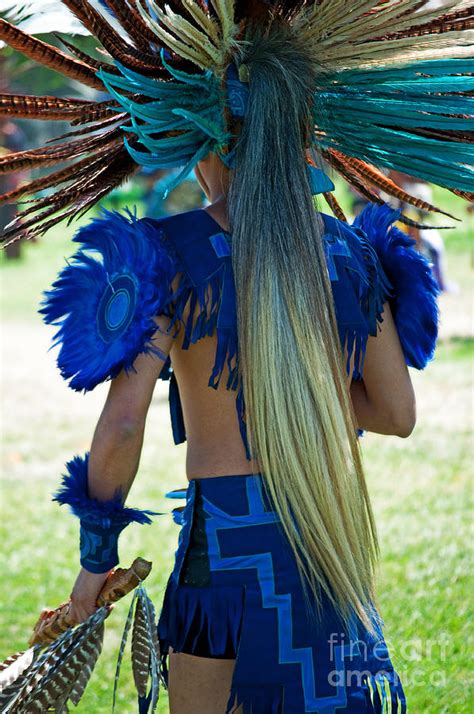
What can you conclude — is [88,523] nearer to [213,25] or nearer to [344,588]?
[344,588]

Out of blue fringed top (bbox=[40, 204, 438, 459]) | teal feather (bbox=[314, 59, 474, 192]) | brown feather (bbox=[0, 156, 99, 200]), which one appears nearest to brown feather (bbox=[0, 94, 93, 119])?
brown feather (bbox=[0, 156, 99, 200])

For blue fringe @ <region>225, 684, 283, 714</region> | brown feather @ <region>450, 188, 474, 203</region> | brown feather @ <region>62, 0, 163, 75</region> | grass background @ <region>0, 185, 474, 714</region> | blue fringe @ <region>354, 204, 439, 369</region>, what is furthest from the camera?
grass background @ <region>0, 185, 474, 714</region>

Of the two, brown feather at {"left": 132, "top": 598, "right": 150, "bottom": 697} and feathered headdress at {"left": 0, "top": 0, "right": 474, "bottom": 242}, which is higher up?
feathered headdress at {"left": 0, "top": 0, "right": 474, "bottom": 242}

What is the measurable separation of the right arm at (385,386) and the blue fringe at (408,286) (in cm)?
4

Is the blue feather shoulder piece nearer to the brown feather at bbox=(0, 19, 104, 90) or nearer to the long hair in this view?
the long hair

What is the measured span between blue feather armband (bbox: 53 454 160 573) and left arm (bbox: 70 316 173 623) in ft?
0.06

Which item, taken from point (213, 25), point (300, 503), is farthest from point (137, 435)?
point (213, 25)

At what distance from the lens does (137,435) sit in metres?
→ 2.03

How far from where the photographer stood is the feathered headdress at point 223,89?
2.13 metres

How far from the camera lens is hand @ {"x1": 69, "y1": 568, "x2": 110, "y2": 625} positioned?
2.09 metres

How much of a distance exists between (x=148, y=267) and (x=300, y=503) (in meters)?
0.54

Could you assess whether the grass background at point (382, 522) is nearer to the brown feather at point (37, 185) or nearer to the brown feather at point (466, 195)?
the brown feather at point (37, 185)

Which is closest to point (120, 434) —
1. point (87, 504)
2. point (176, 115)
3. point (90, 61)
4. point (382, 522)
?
point (87, 504)

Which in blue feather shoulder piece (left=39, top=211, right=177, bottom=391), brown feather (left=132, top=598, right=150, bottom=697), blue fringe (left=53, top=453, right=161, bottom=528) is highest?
blue feather shoulder piece (left=39, top=211, right=177, bottom=391)
